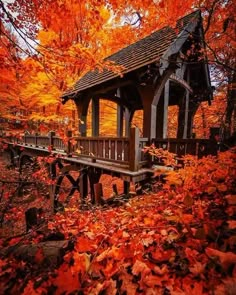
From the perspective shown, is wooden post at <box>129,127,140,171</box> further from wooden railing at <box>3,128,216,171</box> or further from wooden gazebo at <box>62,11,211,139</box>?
wooden gazebo at <box>62,11,211,139</box>

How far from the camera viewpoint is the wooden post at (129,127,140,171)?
5617mm

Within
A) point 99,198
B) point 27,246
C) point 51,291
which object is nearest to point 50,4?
point 99,198

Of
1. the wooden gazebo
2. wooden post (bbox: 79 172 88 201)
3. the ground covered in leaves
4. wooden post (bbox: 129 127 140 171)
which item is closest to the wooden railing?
wooden post (bbox: 129 127 140 171)

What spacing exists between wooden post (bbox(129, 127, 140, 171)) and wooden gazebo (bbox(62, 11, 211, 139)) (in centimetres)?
95

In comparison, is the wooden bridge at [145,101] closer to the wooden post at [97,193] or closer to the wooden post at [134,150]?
the wooden post at [134,150]

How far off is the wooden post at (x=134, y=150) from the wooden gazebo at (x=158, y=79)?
947 millimetres

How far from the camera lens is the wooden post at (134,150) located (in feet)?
18.4

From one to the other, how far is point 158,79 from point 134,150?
8.47 ft

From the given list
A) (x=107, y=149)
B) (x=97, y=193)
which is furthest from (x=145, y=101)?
(x=97, y=193)

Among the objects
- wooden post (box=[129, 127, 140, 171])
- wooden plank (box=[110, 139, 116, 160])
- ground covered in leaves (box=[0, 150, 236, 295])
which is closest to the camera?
ground covered in leaves (box=[0, 150, 236, 295])

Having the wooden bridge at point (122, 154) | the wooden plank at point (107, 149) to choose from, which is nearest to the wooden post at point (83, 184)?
the wooden bridge at point (122, 154)

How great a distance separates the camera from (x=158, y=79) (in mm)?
6207

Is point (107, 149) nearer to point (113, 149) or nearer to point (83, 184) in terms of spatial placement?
point (113, 149)

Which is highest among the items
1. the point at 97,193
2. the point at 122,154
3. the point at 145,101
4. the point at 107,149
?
the point at 145,101
